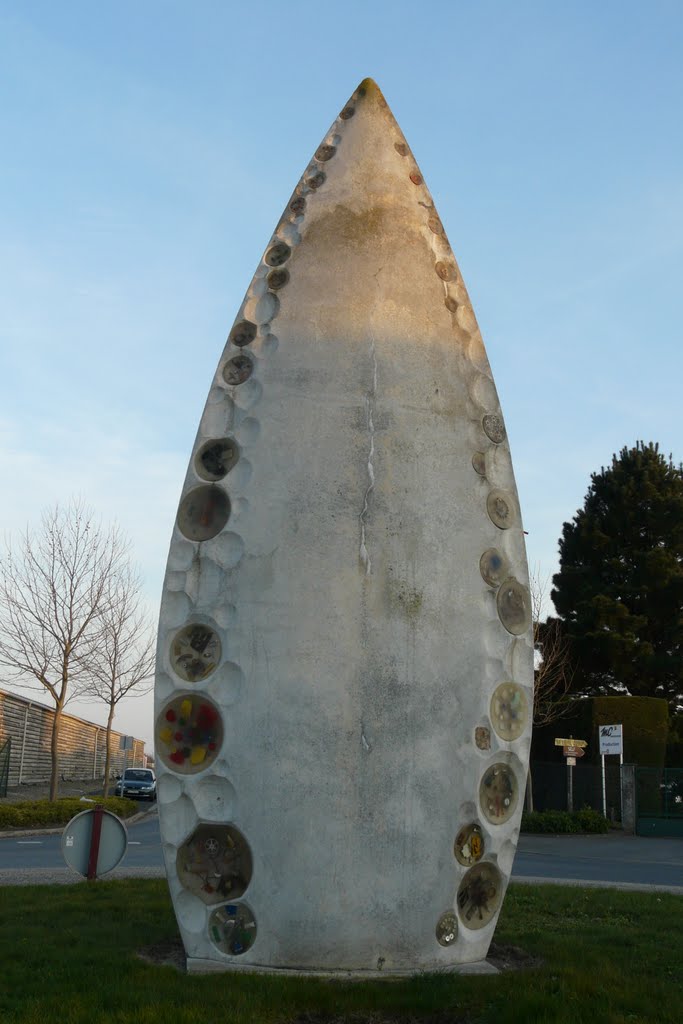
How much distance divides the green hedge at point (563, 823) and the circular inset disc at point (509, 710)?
2030cm

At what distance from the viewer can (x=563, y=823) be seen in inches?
1050

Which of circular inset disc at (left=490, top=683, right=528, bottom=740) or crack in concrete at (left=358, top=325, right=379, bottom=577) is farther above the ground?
crack in concrete at (left=358, top=325, right=379, bottom=577)

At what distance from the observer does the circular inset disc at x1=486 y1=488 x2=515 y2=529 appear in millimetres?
7910

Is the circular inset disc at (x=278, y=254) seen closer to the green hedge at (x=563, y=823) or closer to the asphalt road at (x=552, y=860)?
the asphalt road at (x=552, y=860)

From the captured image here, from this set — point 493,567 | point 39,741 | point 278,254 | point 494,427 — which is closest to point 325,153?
point 278,254

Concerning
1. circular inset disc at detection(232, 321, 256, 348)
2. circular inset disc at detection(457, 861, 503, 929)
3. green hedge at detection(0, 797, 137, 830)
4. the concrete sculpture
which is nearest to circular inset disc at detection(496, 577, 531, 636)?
the concrete sculpture

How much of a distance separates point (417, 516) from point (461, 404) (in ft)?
3.43

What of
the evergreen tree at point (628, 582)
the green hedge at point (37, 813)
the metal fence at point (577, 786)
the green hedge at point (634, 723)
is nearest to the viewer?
the green hedge at point (37, 813)

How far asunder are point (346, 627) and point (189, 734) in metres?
1.32

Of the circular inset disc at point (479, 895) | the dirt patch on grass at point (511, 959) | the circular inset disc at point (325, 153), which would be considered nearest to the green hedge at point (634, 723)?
the dirt patch on grass at point (511, 959)

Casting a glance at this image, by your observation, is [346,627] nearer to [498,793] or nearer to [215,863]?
[498,793]

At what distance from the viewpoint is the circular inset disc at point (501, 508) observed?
7.91 meters

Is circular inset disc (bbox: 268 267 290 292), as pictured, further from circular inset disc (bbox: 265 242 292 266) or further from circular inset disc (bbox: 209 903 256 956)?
circular inset disc (bbox: 209 903 256 956)

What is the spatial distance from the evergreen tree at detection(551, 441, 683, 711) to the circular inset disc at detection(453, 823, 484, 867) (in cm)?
2936
